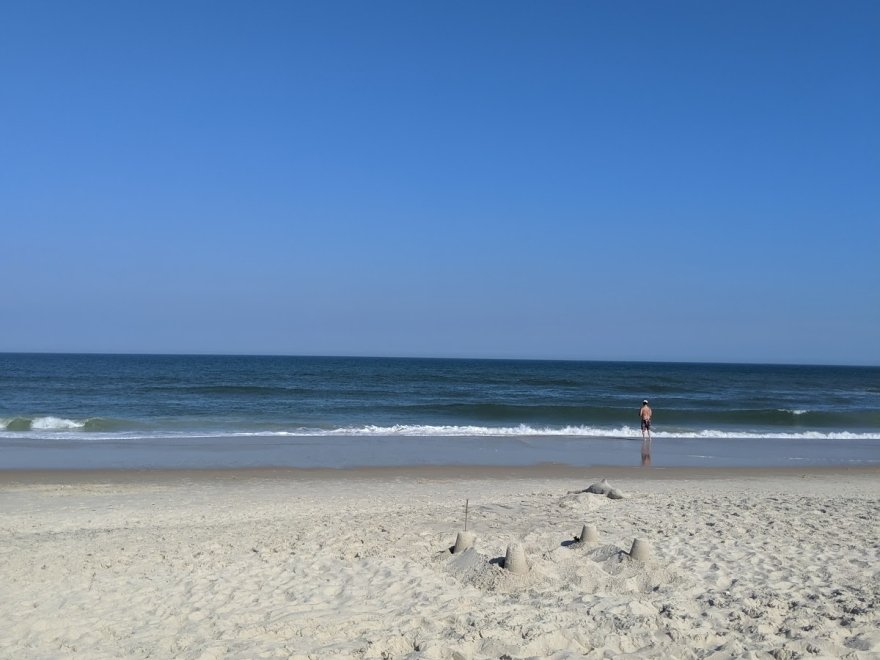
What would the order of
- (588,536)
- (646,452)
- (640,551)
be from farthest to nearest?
(646,452) → (588,536) → (640,551)

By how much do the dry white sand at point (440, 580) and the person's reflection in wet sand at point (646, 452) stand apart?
20.5 feet

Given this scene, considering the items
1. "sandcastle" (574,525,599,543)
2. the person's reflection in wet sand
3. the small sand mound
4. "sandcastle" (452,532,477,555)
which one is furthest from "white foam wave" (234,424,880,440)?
"sandcastle" (574,525,599,543)

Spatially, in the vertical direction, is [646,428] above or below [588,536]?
below

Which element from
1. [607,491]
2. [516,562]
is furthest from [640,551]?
[607,491]

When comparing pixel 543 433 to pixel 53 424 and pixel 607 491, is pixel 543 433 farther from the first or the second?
pixel 53 424

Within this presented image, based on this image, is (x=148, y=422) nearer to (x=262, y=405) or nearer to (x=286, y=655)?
(x=262, y=405)

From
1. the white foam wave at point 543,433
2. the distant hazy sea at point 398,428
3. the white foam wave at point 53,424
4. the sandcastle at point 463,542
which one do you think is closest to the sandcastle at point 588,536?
the sandcastle at point 463,542

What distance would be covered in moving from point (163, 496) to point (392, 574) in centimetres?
738

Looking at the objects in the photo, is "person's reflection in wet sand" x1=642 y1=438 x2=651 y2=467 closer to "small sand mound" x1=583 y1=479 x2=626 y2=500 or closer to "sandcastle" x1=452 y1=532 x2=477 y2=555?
"small sand mound" x1=583 y1=479 x2=626 y2=500

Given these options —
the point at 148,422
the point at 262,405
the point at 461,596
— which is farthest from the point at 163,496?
the point at 262,405

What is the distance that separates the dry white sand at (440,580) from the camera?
5.13 meters

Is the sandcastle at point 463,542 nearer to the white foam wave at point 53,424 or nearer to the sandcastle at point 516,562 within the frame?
the sandcastle at point 516,562

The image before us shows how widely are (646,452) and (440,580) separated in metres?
14.5

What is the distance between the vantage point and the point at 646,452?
19.9 meters
